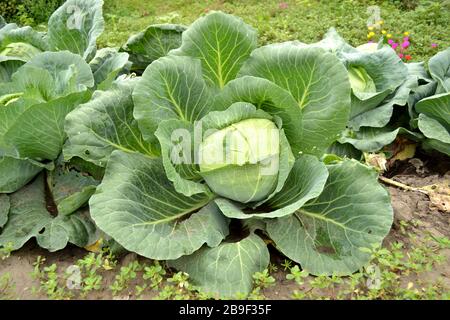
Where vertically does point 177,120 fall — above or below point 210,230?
above

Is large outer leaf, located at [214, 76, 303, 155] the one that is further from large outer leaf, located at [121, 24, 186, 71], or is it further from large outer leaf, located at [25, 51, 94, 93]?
large outer leaf, located at [121, 24, 186, 71]

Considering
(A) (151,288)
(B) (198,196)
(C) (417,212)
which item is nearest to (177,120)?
(B) (198,196)

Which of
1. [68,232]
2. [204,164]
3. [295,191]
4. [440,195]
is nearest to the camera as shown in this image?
[204,164]

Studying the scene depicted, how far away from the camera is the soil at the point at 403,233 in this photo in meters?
2.64

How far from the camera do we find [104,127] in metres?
2.88

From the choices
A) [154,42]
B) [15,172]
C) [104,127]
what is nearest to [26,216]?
[15,172]

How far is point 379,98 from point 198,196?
1876mm

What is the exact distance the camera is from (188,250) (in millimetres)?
2562

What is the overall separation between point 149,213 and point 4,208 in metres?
0.98

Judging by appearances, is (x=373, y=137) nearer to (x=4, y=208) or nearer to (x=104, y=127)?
(x=104, y=127)

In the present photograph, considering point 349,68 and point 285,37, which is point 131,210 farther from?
point 285,37

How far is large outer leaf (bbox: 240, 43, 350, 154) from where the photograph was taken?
2.80 m

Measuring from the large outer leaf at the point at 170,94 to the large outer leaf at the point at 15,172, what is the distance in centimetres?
81
